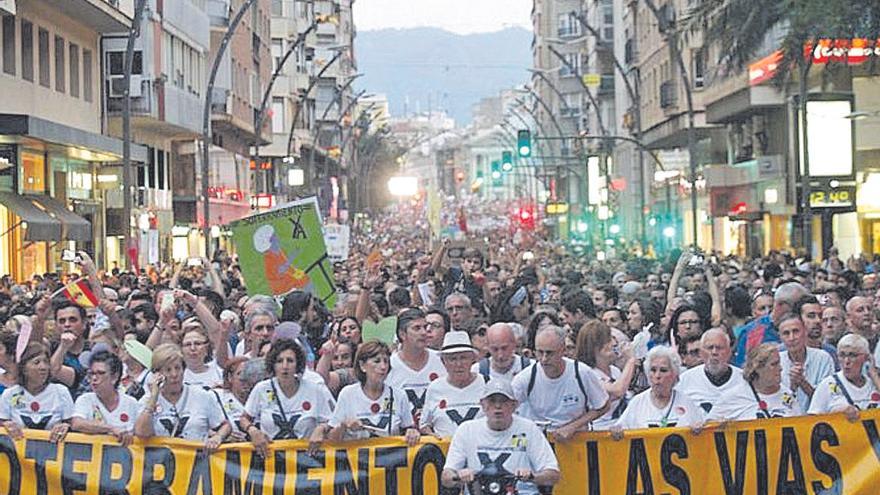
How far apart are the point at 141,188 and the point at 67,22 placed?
9.72 metres

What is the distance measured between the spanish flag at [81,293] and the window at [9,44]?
57.8 ft

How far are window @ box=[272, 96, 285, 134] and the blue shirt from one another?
80957 millimetres

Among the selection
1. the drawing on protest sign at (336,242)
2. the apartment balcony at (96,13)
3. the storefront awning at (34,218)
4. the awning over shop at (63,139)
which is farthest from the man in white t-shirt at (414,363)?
the apartment balcony at (96,13)

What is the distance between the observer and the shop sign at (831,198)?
125 feet

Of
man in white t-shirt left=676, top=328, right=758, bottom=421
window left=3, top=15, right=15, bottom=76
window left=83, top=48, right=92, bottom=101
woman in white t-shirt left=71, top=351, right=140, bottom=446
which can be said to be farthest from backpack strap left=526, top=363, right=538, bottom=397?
window left=83, top=48, right=92, bottom=101

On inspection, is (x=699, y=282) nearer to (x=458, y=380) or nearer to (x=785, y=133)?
(x=458, y=380)

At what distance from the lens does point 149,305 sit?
16.6 m

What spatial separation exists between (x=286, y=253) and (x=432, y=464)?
7.80 m

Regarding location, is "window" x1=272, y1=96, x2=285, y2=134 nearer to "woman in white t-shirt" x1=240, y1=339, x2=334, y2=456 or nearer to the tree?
the tree

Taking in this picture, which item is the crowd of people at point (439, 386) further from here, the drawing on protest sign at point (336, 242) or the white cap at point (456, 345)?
the drawing on protest sign at point (336, 242)

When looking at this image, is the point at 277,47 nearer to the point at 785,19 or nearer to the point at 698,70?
the point at 698,70

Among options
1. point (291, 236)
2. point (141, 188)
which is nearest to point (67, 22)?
point (141, 188)

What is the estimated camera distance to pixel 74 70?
4209 cm

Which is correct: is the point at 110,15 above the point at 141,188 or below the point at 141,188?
above
